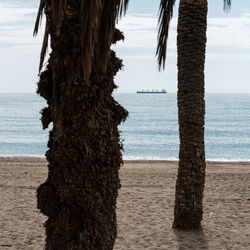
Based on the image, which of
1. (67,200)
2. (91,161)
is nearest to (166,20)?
(91,161)

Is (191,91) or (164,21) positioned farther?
(191,91)

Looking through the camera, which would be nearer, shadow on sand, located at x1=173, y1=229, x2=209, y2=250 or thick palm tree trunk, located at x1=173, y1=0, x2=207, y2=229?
shadow on sand, located at x1=173, y1=229, x2=209, y2=250

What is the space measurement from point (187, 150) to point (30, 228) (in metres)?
3.20

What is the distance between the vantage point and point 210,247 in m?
9.40

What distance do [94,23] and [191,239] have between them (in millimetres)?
6128

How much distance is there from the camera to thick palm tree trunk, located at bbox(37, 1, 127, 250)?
5.48 m

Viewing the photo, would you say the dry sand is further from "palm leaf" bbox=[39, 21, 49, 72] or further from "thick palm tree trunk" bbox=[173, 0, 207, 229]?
"palm leaf" bbox=[39, 21, 49, 72]

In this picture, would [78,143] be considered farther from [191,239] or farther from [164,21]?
[191,239]

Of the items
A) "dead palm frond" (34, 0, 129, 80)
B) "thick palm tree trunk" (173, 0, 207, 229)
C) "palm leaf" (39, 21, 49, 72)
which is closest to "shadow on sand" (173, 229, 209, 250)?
"thick palm tree trunk" (173, 0, 207, 229)

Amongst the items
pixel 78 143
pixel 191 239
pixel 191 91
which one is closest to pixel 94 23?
pixel 78 143

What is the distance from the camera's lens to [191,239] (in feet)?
32.2

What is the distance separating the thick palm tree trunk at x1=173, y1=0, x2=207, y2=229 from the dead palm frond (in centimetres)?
456

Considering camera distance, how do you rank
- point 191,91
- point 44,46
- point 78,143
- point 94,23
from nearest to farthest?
point 94,23
point 78,143
point 44,46
point 191,91

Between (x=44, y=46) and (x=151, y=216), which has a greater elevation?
(x=44, y=46)
